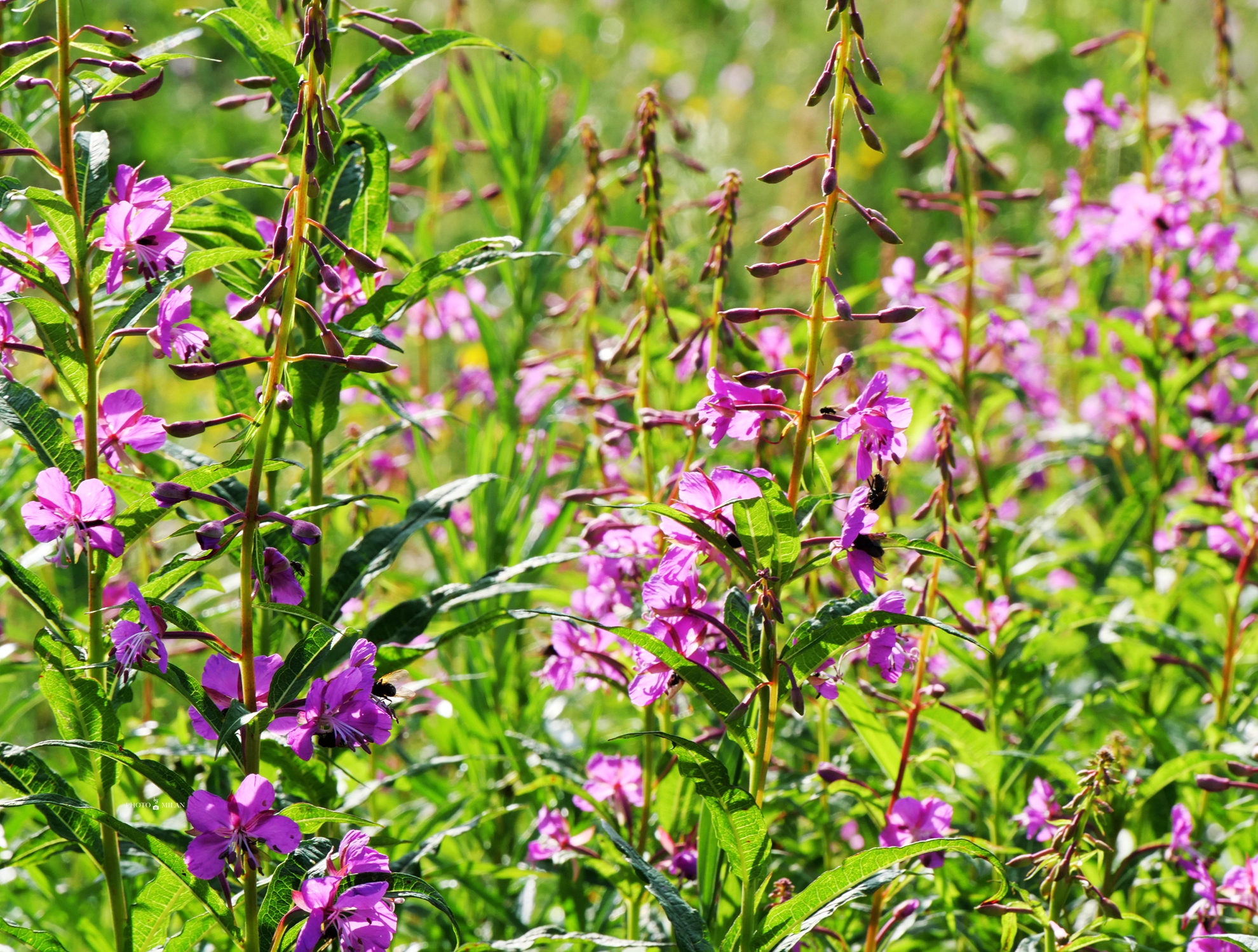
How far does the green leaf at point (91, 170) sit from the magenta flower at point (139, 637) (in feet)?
2.02

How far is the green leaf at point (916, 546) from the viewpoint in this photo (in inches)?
57.6

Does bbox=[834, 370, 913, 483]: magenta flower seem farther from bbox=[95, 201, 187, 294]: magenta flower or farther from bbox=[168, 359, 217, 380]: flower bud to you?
bbox=[95, 201, 187, 294]: magenta flower

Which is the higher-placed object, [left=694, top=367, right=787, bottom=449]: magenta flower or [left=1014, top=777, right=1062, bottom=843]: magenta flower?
[left=694, top=367, right=787, bottom=449]: magenta flower

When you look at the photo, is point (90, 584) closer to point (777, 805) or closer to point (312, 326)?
point (312, 326)

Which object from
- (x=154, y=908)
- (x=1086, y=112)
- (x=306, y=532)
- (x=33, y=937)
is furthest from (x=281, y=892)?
(x=1086, y=112)

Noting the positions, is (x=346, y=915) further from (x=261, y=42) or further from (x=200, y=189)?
(x=261, y=42)

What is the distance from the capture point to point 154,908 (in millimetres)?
1675

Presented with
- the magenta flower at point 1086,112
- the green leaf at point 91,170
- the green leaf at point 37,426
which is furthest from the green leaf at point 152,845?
the magenta flower at point 1086,112

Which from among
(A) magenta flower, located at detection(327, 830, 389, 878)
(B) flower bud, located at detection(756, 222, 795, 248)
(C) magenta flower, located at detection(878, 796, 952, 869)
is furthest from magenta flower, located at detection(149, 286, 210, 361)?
(C) magenta flower, located at detection(878, 796, 952, 869)

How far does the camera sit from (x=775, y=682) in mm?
1623

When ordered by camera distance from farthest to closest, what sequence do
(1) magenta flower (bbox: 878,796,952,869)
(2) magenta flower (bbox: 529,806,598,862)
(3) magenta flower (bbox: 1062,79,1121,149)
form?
(3) magenta flower (bbox: 1062,79,1121,149)
(2) magenta flower (bbox: 529,806,598,862)
(1) magenta flower (bbox: 878,796,952,869)

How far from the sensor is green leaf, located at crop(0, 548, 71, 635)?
1543 mm

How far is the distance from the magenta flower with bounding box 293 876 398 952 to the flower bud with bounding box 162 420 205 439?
61cm

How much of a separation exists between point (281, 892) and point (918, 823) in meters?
1.12
